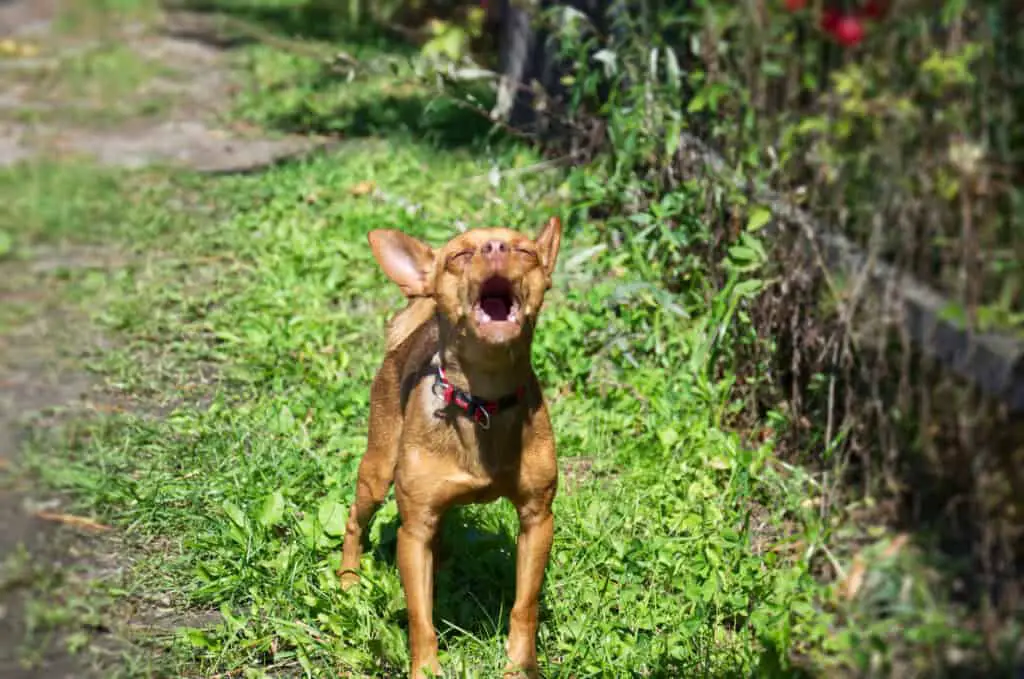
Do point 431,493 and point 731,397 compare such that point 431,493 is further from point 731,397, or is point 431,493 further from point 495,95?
point 495,95

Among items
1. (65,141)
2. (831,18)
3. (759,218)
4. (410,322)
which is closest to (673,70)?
(759,218)

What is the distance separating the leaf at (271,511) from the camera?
4.43 metres

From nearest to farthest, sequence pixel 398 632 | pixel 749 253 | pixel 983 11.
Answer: pixel 983 11
pixel 398 632
pixel 749 253

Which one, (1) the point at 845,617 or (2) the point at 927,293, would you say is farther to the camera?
(2) the point at 927,293

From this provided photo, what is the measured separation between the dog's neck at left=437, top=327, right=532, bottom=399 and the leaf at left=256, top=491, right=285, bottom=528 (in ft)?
3.77

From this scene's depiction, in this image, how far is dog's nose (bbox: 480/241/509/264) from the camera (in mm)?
3328

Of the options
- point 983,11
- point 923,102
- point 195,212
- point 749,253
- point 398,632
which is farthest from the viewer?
point 195,212

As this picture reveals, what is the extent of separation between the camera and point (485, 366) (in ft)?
11.4

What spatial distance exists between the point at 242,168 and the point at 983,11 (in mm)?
6746

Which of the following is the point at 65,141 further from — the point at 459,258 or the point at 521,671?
the point at 521,671

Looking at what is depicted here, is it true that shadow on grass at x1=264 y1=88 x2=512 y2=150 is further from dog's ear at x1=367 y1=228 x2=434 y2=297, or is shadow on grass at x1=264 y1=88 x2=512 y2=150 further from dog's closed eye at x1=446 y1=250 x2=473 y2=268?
dog's closed eye at x1=446 y1=250 x2=473 y2=268

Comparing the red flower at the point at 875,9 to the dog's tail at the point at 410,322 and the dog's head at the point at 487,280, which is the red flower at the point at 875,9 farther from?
the dog's tail at the point at 410,322

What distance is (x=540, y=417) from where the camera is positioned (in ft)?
12.1

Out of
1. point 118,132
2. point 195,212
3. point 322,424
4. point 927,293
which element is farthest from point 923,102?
point 118,132
